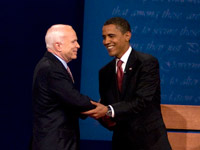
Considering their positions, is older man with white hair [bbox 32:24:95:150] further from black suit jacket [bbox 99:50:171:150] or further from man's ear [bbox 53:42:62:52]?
black suit jacket [bbox 99:50:171:150]

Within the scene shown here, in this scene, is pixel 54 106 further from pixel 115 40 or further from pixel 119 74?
pixel 115 40

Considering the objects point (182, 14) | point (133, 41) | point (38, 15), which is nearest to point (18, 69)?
point (38, 15)

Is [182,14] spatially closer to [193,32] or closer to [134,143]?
[193,32]

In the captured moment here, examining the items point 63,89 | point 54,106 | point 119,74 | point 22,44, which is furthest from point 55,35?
Answer: point 22,44

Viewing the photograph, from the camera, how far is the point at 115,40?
2.72 metres

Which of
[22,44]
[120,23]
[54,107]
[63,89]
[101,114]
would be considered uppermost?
[120,23]

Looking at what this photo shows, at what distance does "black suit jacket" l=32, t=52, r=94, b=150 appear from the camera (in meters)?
2.17

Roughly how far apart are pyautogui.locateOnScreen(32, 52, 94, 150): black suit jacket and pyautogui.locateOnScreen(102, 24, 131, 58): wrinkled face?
2.01 ft

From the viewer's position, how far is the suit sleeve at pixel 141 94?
8.32 ft

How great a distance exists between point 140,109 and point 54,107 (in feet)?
2.36

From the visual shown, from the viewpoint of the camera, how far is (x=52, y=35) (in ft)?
7.67

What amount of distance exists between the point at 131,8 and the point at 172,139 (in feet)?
5.43

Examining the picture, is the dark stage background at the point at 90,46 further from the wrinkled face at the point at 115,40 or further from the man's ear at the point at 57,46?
the man's ear at the point at 57,46

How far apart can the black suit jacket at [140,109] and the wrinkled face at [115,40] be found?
0.13 metres
